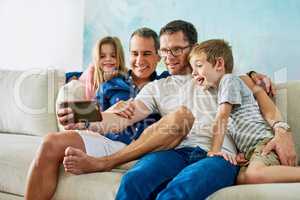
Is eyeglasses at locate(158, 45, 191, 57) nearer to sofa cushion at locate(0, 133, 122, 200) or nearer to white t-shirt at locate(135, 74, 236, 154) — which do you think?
white t-shirt at locate(135, 74, 236, 154)

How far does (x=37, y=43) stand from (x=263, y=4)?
5.77 ft

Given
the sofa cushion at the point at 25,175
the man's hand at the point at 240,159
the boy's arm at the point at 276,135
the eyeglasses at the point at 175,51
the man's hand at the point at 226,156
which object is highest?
the eyeglasses at the point at 175,51

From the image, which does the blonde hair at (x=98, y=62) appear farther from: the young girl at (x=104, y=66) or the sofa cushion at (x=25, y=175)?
the sofa cushion at (x=25, y=175)

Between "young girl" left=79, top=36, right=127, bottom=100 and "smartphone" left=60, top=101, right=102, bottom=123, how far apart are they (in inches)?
15.8

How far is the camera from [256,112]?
6.66 ft

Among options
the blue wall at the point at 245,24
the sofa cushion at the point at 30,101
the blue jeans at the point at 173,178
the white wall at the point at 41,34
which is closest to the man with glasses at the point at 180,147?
the blue jeans at the point at 173,178

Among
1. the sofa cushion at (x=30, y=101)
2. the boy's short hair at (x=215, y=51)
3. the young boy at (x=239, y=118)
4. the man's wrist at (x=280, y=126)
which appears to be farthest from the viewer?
the sofa cushion at (x=30, y=101)

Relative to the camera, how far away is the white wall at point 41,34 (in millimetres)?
3381

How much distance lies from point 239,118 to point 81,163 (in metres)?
0.67

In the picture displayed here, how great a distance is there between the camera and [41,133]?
2.82 metres

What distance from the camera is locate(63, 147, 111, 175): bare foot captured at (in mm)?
1808

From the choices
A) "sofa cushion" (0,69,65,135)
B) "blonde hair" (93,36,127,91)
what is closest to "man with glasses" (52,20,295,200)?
"blonde hair" (93,36,127,91)

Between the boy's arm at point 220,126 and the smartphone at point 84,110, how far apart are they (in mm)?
504

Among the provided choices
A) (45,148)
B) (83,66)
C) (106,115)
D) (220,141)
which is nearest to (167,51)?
(106,115)
